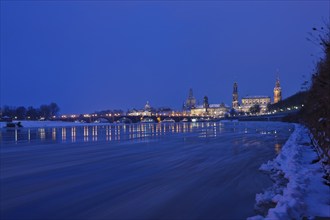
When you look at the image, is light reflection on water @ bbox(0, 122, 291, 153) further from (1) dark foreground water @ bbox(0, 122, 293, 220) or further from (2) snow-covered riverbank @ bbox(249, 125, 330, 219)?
(1) dark foreground water @ bbox(0, 122, 293, 220)

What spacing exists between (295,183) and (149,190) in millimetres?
3742

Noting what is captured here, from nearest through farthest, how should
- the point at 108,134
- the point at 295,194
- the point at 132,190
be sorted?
the point at 295,194, the point at 132,190, the point at 108,134

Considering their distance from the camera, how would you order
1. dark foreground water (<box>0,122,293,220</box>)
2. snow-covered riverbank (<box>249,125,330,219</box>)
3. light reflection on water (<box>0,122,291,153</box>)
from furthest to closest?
1. light reflection on water (<box>0,122,291,153</box>)
2. dark foreground water (<box>0,122,293,220</box>)
3. snow-covered riverbank (<box>249,125,330,219</box>)

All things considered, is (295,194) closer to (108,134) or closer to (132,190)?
(132,190)

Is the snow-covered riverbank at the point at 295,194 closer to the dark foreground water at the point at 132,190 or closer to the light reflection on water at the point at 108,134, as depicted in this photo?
the dark foreground water at the point at 132,190

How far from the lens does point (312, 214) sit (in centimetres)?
772

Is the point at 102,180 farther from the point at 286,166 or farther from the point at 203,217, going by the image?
the point at 286,166

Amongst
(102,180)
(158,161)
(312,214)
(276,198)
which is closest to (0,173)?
(102,180)

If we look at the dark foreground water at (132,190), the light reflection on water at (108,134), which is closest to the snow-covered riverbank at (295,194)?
the dark foreground water at (132,190)

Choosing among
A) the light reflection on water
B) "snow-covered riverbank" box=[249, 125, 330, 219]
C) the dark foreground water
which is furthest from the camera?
the light reflection on water

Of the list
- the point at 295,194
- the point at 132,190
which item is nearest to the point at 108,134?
the point at 132,190

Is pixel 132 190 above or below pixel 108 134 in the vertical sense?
below

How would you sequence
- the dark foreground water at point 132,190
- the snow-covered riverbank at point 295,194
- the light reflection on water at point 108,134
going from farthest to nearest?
the light reflection on water at point 108,134, the dark foreground water at point 132,190, the snow-covered riverbank at point 295,194

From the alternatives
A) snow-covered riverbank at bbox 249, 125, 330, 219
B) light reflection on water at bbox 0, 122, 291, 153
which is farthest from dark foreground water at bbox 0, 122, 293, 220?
light reflection on water at bbox 0, 122, 291, 153
